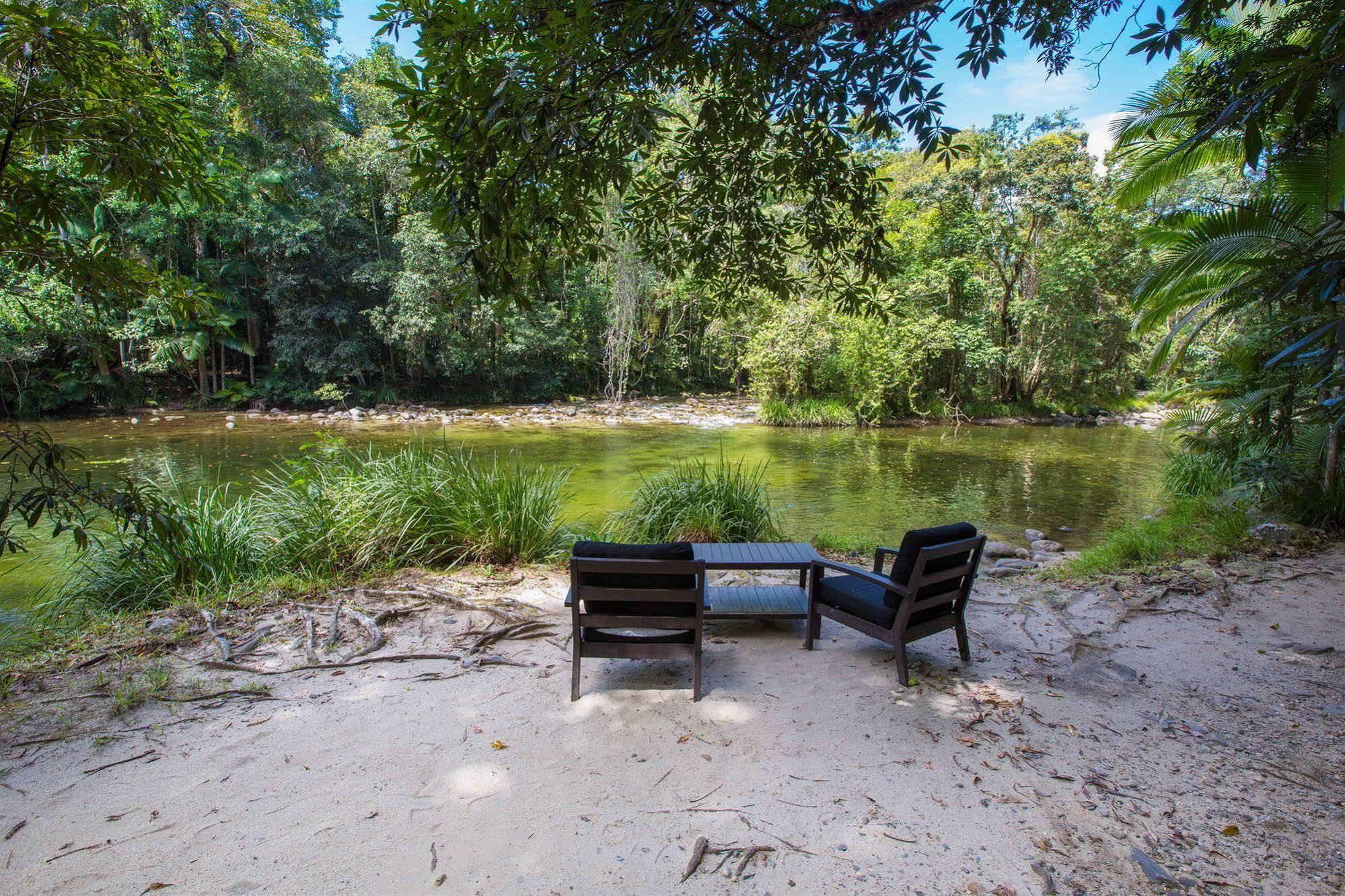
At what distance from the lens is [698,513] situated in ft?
22.0

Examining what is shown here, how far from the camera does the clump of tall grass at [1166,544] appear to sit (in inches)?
238

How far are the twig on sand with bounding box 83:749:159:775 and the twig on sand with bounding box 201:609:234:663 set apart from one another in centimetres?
90

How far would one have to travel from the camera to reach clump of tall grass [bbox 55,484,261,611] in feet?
15.9

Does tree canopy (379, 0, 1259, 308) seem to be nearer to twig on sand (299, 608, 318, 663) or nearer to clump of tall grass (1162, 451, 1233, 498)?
twig on sand (299, 608, 318, 663)

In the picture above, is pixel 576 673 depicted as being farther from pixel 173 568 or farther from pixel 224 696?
pixel 173 568

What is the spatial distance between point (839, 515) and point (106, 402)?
23.7 metres

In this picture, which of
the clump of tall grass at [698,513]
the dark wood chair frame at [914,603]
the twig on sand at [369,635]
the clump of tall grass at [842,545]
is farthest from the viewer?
the clump of tall grass at [842,545]

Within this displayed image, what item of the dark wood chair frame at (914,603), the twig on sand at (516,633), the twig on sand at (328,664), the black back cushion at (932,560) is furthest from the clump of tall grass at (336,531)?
the black back cushion at (932,560)

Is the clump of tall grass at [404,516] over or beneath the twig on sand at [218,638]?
over

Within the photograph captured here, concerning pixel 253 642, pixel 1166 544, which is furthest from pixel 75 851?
pixel 1166 544

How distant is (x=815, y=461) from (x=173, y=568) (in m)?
12.3

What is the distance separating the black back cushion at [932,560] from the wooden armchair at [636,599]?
1160 millimetres

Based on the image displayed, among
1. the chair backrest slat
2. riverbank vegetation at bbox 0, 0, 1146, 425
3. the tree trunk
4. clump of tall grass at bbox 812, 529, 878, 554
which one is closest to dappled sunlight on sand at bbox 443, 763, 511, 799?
the chair backrest slat

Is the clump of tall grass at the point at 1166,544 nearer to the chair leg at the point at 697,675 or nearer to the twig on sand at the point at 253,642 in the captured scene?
the chair leg at the point at 697,675
